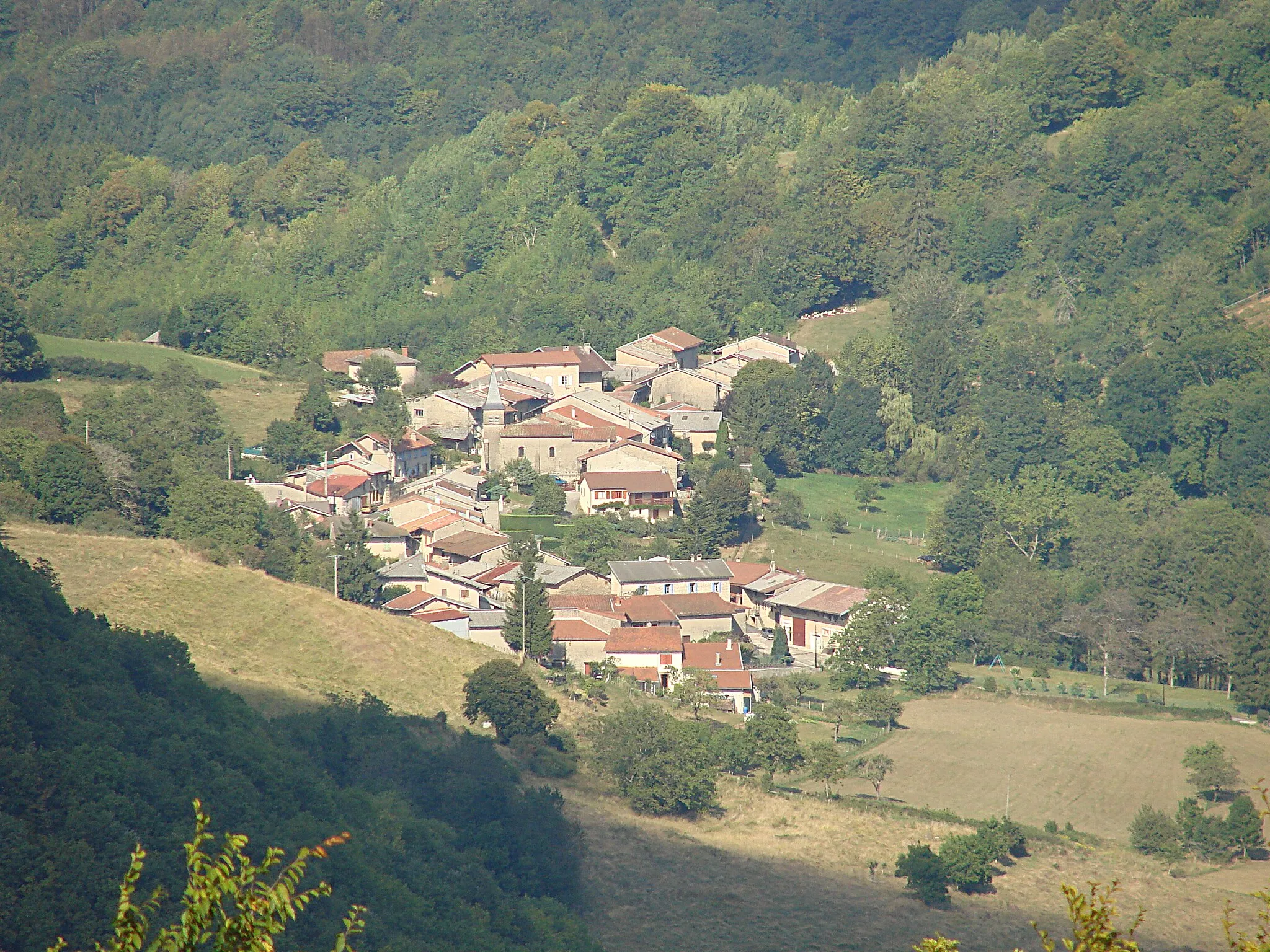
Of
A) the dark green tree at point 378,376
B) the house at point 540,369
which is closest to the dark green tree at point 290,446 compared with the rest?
the dark green tree at point 378,376

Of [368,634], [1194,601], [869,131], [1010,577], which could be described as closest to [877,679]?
[1010,577]

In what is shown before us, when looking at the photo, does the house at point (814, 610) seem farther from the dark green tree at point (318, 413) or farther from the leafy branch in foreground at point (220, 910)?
the leafy branch in foreground at point (220, 910)

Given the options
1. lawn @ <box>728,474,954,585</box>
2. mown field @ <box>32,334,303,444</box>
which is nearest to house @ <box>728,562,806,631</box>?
lawn @ <box>728,474,954,585</box>

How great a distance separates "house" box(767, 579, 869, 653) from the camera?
42.7 meters

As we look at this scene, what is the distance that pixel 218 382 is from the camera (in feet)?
185

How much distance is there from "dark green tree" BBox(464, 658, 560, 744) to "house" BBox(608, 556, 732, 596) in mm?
9617

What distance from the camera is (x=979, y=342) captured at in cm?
6319

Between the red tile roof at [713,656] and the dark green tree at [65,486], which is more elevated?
the dark green tree at [65,486]

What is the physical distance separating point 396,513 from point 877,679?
48.8 ft

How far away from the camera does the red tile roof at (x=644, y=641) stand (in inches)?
1545

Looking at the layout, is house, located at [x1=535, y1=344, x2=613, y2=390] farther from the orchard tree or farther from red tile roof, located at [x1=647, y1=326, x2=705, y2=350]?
the orchard tree

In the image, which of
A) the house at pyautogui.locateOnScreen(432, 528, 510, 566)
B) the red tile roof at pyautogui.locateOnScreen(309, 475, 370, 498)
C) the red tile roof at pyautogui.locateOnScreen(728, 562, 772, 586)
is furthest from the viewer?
the red tile roof at pyautogui.locateOnScreen(309, 475, 370, 498)

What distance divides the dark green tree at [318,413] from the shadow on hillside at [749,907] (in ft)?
81.8

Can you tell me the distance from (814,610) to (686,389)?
54.4ft
